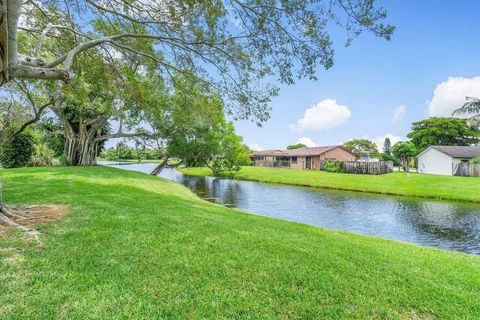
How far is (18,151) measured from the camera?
20.8 metres

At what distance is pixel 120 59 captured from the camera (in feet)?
32.3

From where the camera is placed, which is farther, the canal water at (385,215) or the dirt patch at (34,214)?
the canal water at (385,215)

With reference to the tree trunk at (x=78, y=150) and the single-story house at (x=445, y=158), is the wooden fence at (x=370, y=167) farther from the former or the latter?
the tree trunk at (x=78, y=150)

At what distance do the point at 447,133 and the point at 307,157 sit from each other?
25.6 m

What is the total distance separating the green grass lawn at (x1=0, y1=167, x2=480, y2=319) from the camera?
295 cm

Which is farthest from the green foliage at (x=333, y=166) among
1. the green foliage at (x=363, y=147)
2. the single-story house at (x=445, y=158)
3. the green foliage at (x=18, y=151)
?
the green foliage at (x=18, y=151)

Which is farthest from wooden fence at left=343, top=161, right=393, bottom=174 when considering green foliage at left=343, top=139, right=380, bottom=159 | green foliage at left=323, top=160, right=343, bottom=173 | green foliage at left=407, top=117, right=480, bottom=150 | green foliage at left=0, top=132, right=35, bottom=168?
green foliage at left=0, top=132, right=35, bottom=168

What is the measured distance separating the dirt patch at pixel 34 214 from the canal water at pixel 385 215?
31.3ft

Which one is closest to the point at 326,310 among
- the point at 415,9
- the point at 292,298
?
the point at 292,298

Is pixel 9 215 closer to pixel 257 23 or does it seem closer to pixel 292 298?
pixel 292 298

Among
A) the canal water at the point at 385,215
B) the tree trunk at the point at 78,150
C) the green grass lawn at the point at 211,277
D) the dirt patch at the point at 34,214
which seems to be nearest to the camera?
the green grass lawn at the point at 211,277

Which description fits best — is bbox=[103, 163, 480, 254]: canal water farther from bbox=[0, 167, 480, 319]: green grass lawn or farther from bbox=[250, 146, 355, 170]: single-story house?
bbox=[250, 146, 355, 170]: single-story house

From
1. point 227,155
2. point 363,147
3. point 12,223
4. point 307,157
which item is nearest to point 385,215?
point 12,223

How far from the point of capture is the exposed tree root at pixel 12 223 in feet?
15.0
